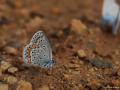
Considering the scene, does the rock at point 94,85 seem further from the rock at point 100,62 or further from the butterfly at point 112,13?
the butterfly at point 112,13

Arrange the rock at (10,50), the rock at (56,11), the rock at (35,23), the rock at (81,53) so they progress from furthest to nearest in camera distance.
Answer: the rock at (56,11)
the rock at (35,23)
the rock at (10,50)
the rock at (81,53)

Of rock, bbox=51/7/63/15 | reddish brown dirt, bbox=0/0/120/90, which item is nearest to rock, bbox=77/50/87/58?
reddish brown dirt, bbox=0/0/120/90

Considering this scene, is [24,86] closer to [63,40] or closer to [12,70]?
[12,70]

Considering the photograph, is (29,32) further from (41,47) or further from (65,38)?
(41,47)

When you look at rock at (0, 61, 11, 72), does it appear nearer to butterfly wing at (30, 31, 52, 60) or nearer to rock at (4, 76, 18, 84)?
rock at (4, 76, 18, 84)

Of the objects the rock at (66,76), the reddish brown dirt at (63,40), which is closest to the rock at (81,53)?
the reddish brown dirt at (63,40)

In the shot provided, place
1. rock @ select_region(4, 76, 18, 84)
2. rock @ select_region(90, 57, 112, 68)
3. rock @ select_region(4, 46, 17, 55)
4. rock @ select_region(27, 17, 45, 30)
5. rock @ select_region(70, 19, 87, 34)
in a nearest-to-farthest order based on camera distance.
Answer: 1. rock @ select_region(4, 76, 18, 84)
2. rock @ select_region(90, 57, 112, 68)
3. rock @ select_region(4, 46, 17, 55)
4. rock @ select_region(70, 19, 87, 34)
5. rock @ select_region(27, 17, 45, 30)
